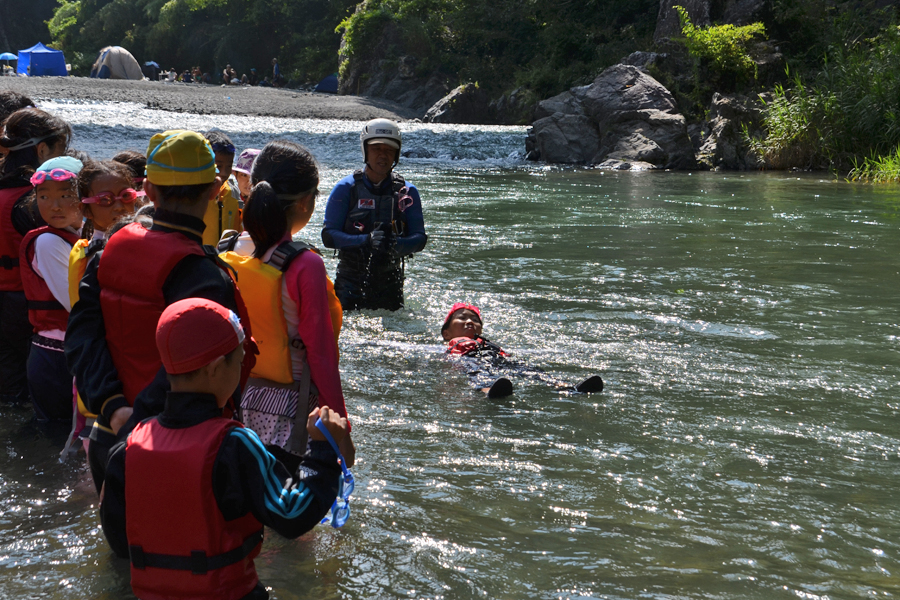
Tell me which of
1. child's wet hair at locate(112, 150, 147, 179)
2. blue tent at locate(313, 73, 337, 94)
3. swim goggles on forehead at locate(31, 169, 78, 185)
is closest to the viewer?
swim goggles on forehead at locate(31, 169, 78, 185)

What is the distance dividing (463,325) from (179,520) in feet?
13.5

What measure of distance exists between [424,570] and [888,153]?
19.0m

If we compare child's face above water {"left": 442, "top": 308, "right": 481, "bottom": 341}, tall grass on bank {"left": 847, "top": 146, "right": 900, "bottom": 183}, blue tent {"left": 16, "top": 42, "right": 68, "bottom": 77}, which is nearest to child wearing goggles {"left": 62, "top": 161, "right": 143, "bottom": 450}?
child's face above water {"left": 442, "top": 308, "right": 481, "bottom": 341}

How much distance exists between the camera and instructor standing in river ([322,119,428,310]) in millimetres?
6078

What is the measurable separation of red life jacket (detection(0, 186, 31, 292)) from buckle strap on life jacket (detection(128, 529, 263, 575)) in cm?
254

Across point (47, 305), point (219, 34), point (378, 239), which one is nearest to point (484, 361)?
point (378, 239)

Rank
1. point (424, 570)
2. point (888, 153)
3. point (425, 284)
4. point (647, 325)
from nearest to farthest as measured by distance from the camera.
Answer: point (424, 570) → point (647, 325) → point (425, 284) → point (888, 153)

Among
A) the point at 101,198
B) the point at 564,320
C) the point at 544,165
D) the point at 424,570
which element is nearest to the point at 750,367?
the point at 564,320

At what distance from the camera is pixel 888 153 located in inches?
740

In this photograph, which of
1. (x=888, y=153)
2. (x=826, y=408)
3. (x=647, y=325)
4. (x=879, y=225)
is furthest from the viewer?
(x=888, y=153)

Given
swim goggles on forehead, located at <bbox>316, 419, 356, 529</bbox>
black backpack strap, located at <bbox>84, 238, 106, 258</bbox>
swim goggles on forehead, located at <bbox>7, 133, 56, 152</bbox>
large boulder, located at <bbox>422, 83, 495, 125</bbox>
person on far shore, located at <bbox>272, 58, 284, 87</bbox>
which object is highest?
person on far shore, located at <bbox>272, 58, 284, 87</bbox>

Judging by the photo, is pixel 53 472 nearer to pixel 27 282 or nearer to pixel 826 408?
pixel 27 282

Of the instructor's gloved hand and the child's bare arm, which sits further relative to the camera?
the instructor's gloved hand

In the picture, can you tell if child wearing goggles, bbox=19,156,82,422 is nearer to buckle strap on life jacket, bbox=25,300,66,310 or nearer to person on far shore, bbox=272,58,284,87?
buckle strap on life jacket, bbox=25,300,66,310
